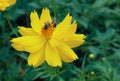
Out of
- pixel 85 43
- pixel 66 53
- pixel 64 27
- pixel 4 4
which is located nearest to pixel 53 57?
pixel 66 53

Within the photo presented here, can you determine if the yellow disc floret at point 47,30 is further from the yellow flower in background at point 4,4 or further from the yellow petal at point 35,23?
the yellow flower in background at point 4,4

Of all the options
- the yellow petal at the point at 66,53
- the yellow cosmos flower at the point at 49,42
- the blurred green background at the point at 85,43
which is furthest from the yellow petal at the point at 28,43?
the blurred green background at the point at 85,43

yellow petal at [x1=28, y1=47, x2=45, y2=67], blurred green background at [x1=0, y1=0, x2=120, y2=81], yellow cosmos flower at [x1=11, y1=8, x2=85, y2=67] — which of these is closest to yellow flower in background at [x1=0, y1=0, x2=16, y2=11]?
yellow cosmos flower at [x1=11, y1=8, x2=85, y2=67]

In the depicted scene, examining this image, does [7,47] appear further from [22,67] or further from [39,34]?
[39,34]

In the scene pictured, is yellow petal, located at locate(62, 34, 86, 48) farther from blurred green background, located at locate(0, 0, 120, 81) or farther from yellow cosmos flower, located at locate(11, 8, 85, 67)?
blurred green background, located at locate(0, 0, 120, 81)

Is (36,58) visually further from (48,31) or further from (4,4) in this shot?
(4,4)

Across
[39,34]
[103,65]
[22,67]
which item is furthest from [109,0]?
[39,34]

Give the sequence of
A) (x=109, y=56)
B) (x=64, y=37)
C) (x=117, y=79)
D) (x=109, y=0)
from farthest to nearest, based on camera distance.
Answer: (x=109, y=0) → (x=109, y=56) → (x=117, y=79) → (x=64, y=37)
